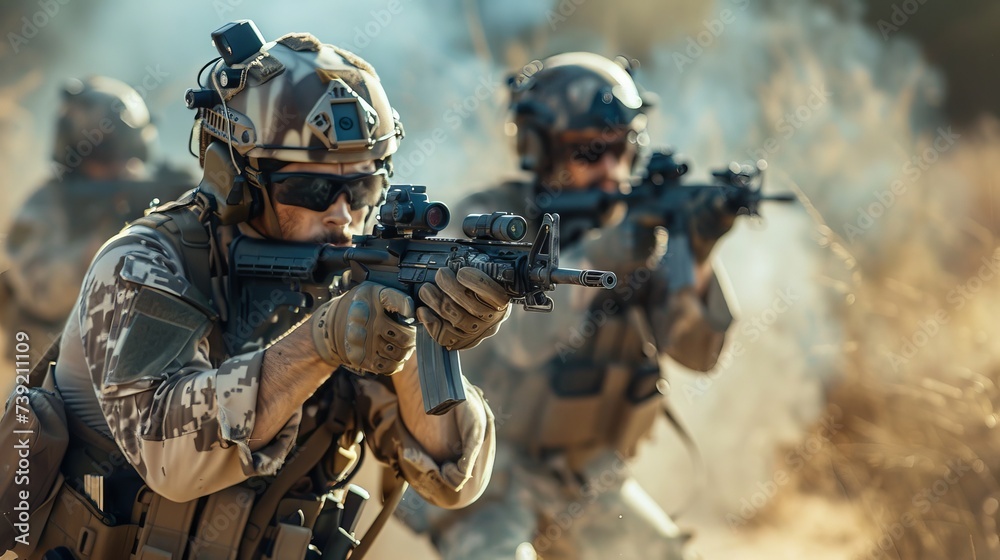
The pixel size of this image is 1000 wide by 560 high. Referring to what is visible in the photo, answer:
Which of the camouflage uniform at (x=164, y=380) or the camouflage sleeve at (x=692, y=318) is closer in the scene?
the camouflage uniform at (x=164, y=380)

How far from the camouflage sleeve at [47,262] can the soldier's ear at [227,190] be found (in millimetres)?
4502

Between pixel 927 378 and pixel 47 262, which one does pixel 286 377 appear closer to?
pixel 47 262

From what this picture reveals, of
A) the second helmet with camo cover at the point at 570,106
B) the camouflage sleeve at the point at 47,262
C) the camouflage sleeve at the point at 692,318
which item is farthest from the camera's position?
the camouflage sleeve at the point at 47,262

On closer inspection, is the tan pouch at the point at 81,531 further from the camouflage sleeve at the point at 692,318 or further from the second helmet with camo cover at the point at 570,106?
the second helmet with camo cover at the point at 570,106

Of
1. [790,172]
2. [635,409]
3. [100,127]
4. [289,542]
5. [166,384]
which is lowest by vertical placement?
[790,172]

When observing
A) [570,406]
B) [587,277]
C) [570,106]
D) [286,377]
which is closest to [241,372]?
[286,377]

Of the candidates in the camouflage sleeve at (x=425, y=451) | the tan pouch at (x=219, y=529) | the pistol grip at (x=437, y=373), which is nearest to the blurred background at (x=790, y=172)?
the camouflage sleeve at (x=425, y=451)

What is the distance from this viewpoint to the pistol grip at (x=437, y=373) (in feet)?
10.7

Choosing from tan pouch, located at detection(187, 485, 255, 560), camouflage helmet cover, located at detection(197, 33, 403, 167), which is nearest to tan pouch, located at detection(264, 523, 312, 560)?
tan pouch, located at detection(187, 485, 255, 560)

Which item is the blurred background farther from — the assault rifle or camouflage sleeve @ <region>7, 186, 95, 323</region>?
the assault rifle

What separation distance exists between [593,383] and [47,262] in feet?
11.2

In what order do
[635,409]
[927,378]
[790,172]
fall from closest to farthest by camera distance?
1. [635,409]
2. [927,378]
3. [790,172]

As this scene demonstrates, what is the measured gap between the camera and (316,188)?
367 cm

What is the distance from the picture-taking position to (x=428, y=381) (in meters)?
3.27
